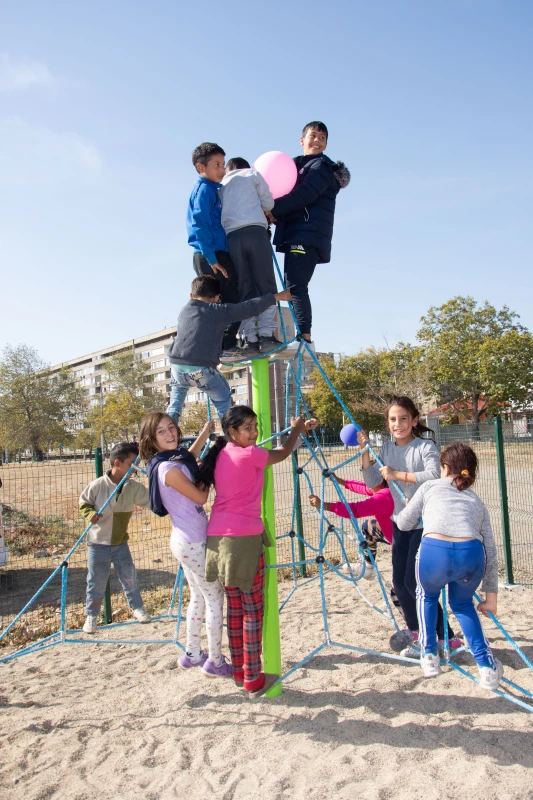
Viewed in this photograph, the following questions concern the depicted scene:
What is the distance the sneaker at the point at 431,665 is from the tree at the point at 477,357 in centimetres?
2859

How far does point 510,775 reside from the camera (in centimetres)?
242

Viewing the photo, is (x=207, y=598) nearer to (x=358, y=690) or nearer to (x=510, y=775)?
(x=358, y=690)

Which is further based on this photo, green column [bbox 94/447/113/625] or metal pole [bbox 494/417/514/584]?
metal pole [bbox 494/417/514/584]

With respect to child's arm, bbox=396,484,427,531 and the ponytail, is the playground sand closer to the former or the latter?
child's arm, bbox=396,484,427,531

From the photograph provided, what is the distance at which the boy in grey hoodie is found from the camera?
321 centimetres

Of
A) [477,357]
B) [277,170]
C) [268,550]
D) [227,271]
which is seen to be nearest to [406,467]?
[268,550]

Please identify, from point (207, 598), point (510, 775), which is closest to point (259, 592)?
point (207, 598)

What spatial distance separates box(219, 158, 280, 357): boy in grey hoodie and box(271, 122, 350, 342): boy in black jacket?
0.77 ft

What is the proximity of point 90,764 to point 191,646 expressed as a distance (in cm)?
75

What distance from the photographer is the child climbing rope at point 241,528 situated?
2832 millimetres

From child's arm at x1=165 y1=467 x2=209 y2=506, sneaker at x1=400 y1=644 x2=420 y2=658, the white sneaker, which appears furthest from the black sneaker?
the white sneaker

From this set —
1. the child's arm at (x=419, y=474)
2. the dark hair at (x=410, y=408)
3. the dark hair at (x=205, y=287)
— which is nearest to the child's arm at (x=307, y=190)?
the dark hair at (x=205, y=287)

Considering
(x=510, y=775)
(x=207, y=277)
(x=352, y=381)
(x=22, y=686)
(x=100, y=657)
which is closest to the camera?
(x=510, y=775)

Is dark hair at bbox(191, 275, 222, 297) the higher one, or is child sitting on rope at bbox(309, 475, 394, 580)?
dark hair at bbox(191, 275, 222, 297)
